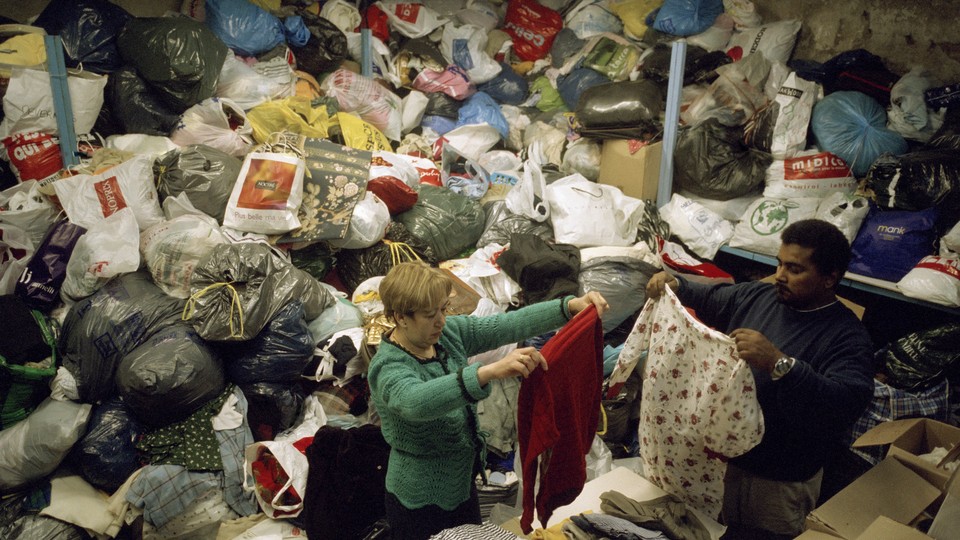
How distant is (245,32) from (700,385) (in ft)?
10.8

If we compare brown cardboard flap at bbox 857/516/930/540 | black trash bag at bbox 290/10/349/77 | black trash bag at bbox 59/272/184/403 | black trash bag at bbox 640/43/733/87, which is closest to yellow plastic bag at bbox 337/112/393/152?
black trash bag at bbox 290/10/349/77

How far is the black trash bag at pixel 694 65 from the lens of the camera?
12.8 feet

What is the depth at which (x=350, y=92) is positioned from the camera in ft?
13.5

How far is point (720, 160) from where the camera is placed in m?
3.64

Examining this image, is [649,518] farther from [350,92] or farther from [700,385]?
[350,92]

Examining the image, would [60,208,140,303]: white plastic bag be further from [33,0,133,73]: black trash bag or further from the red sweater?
the red sweater

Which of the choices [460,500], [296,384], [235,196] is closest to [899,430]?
[460,500]

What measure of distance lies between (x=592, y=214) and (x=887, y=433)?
67.8 inches

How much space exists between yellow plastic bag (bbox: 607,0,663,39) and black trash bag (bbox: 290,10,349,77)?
199 cm

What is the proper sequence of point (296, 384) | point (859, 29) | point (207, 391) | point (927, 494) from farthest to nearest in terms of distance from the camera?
point (859, 29) → point (296, 384) → point (207, 391) → point (927, 494)

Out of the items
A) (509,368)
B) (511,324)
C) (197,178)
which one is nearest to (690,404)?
(511,324)

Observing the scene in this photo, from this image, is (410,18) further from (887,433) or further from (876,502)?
(876,502)

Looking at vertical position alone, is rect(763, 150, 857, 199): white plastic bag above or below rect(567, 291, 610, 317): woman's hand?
above

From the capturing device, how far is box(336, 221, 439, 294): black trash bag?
3389 mm
